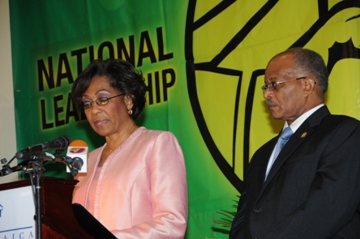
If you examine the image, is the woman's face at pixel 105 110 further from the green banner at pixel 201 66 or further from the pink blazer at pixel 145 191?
the green banner at pixel 201 66

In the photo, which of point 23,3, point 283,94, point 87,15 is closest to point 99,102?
point 283,94

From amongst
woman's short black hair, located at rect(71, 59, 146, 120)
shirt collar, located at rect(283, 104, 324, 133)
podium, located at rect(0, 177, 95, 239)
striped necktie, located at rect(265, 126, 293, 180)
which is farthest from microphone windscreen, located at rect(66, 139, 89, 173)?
shirt collar, located at rect(283, 104, 324, 133)

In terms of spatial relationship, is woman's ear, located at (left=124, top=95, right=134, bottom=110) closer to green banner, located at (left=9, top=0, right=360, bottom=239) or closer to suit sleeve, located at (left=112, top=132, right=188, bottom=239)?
suit sleeve, located at (left=112, top=132, right=188, bottom=239)

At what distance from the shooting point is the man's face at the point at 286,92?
12.1 ft

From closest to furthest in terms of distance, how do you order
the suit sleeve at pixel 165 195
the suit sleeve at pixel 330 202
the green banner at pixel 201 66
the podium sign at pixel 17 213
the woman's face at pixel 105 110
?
the podium sign at pixel 17 213, the suit sleeve at pixel 330 202, the suit sleeve at pixel 165 195, the woman's face at pixel 105 110, the green banner at pixel 201 66

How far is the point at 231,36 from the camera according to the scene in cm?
496

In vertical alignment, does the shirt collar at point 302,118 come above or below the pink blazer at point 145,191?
above

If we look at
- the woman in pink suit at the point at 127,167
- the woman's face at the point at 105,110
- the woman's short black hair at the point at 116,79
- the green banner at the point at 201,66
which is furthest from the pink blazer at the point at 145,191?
the green banner at the point at 201,66

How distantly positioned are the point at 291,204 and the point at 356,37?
1426mm

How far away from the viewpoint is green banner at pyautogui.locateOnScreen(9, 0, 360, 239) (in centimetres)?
449

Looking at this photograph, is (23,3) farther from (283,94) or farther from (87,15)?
(283,94)

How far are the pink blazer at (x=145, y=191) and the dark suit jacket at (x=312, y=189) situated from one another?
0.36m

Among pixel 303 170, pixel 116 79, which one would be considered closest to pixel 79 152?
pixel 116 79

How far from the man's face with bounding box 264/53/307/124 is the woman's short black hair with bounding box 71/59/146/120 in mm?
807
